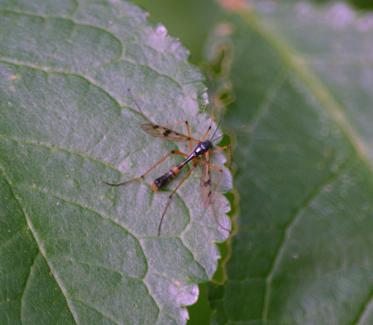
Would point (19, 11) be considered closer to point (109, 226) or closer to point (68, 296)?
point (109, 226)

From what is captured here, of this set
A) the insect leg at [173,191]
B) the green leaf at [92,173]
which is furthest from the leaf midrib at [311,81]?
the insect leg at [173,191]

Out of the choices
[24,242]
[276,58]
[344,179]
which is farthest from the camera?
[276,58]

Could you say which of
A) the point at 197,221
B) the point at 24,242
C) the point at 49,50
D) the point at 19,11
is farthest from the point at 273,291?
the point at 19,11

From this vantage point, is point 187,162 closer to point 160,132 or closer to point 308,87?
point 160,132

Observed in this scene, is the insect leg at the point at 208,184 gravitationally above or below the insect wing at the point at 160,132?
below

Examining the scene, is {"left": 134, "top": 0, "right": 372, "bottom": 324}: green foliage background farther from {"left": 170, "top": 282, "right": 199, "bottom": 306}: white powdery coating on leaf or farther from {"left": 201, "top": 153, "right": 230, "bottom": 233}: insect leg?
{"left": 201, "top": 153, "right": 230, "bottom": 233}: insect leg

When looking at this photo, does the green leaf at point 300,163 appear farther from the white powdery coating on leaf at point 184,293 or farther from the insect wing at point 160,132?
the insect wing at point 160,132

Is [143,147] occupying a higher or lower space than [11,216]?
higher
